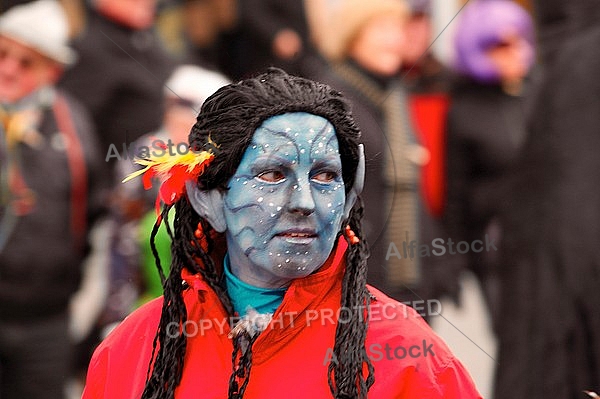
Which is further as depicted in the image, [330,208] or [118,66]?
[118,66]

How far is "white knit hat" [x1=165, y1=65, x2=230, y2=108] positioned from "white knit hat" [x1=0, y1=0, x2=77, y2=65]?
127cm

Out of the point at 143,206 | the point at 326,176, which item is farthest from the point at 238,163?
the point at 143,206

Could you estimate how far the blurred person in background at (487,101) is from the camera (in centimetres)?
632

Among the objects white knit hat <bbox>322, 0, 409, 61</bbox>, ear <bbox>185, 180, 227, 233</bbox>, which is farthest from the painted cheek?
white knit hat <bbox>322, 0, 409, 61</bbox>

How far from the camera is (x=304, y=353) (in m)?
3.27

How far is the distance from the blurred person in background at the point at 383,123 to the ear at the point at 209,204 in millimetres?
348

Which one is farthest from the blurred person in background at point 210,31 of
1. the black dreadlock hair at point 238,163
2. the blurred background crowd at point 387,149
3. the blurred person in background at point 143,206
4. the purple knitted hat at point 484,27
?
the black dreadlock hair at point 238,163

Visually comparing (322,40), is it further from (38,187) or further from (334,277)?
(334,277)

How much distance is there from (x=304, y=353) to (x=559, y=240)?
7.15ft

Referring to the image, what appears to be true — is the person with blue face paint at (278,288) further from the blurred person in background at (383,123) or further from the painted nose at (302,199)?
the blurred person in background at (383,123)

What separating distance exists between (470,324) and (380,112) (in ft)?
2.89

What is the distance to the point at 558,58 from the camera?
5.60 m

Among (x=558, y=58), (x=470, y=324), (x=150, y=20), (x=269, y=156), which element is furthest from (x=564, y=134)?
(x=269, y=156)

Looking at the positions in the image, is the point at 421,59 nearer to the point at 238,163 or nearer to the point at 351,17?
the point at 351,17
